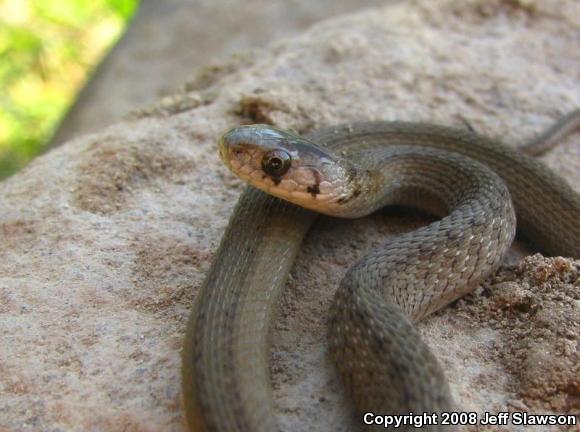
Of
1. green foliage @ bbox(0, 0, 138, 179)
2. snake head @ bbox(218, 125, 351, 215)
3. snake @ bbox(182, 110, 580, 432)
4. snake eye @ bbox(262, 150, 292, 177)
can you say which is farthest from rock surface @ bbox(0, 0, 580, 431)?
green foliage @ bbox(0, 0, 138, 179)

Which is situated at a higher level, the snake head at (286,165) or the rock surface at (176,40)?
the snake head at (286,165)

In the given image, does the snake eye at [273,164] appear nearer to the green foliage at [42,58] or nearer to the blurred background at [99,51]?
the blurred background at [99,51]

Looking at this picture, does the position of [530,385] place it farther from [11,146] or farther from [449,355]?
[11,146]

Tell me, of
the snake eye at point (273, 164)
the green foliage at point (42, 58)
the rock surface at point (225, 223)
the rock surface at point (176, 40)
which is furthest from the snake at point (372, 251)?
the green foliage at point (42, 58)

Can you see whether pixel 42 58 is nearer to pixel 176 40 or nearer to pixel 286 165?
pixel 176 40

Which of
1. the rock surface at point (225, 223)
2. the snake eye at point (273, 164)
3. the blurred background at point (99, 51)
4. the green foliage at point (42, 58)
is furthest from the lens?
the green foliage at point (42, 58)

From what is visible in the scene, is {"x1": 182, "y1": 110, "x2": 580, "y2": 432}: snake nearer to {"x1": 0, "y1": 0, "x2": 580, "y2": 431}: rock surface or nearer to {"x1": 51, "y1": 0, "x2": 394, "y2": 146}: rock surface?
{"x1": 0, "y1": 0, "x2": 580, "y2": 431}: rock surface

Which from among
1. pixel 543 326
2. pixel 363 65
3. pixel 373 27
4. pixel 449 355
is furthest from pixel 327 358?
pixel 373 27

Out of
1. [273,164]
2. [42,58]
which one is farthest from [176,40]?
[273,164]
